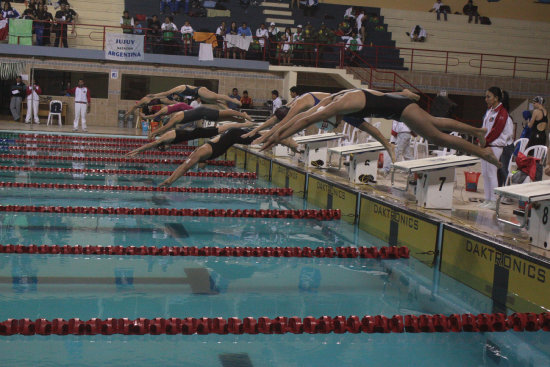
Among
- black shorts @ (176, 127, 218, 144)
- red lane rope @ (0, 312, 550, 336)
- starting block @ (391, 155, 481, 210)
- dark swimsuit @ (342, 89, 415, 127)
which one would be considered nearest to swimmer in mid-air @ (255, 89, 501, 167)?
dark swimsuit @ (342, 89, 415, 127)

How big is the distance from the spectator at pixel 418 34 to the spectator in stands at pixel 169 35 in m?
8.15

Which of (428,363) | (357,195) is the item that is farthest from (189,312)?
(357,195)

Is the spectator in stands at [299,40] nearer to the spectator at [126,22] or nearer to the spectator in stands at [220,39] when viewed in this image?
the spectator in stands at [220,39]

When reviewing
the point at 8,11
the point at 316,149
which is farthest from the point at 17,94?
the point at 316,149

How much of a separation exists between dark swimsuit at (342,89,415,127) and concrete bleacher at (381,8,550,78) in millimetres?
16884

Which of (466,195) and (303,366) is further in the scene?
(466,195)

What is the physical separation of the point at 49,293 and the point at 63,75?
1895cm

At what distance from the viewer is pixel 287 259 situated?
630 cm

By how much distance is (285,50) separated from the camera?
21109mm

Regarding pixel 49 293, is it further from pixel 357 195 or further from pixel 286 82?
pixel 286 82

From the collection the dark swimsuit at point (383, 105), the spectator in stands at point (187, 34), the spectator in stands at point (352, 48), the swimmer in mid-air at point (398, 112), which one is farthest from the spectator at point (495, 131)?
the spectator in stands at point (187, 34)

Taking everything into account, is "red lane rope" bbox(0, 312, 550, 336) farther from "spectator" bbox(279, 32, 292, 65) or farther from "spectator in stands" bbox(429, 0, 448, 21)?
"spectator in stands" bbox(429, 0, 448, 21)

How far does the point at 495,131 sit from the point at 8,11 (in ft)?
57.1

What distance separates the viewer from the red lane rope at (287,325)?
408cm
